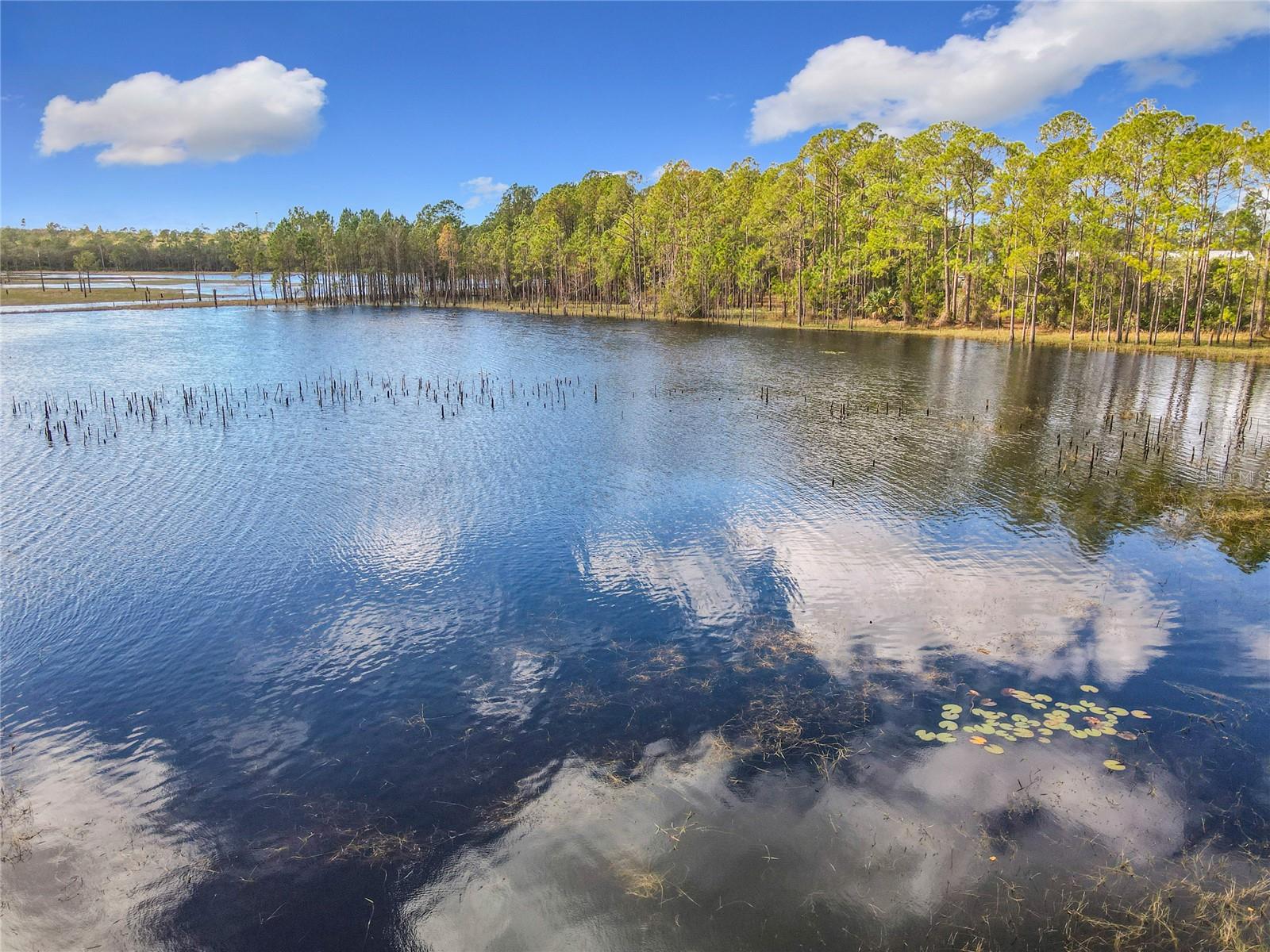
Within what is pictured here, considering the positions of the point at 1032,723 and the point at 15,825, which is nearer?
the point at 15,825

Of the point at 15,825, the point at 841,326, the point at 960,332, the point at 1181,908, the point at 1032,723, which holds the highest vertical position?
the point at 841,326

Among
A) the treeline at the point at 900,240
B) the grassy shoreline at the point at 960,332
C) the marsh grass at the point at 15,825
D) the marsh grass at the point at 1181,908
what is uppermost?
the treeline at the point at 900,240

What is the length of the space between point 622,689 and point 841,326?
77.1 metres

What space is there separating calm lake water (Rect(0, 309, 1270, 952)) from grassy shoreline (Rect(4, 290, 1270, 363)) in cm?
3058

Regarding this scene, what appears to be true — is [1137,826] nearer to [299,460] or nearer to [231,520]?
[231,520]

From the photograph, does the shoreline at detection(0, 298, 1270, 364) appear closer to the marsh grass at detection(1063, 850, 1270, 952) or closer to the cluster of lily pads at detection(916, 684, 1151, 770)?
the cluster of lily pads at detection(916, 684, 1151, 770)

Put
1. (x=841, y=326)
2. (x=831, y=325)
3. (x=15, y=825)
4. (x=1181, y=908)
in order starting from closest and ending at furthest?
1. (x=1181, y=908)
2. (x=15, y=825)
3. (x=831, y=325)
4. (x=841, y=326)

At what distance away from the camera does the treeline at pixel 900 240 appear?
57.3m

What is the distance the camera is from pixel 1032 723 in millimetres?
12562

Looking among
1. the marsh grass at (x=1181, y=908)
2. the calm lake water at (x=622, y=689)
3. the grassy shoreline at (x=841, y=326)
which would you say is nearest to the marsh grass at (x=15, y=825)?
the calm lake water at (x=622, y=689)

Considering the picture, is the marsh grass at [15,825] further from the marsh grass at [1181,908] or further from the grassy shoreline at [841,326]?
the grassy shoreline at [841,326]

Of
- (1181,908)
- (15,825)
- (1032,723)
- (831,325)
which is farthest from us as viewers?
(831,325)

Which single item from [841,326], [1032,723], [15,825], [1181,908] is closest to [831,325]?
[841,326]

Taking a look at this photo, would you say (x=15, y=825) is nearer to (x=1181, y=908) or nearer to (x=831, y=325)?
(x=1181, y=908)
